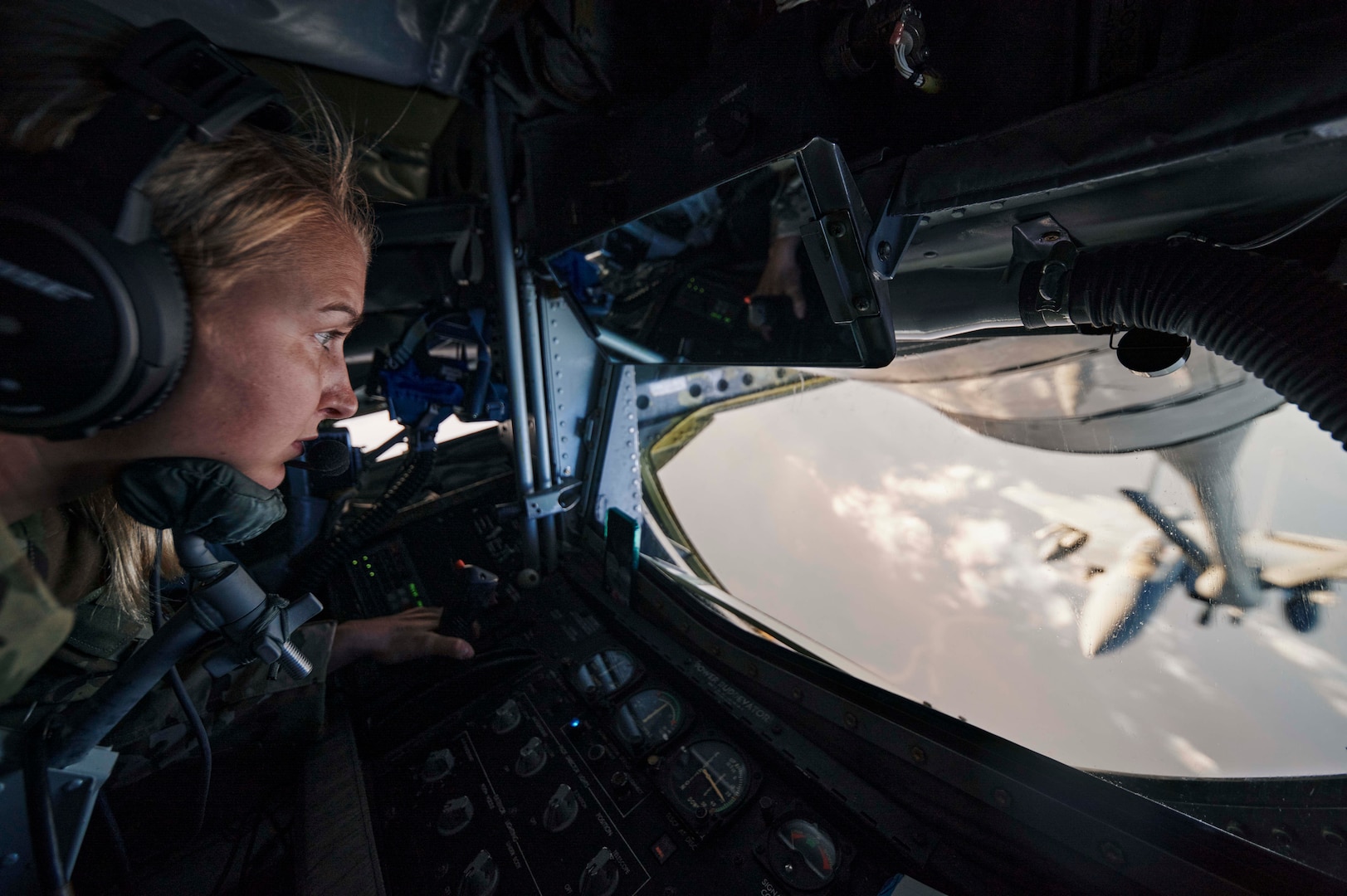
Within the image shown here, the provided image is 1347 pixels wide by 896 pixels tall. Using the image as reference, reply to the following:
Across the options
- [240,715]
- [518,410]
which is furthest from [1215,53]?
[240,715]

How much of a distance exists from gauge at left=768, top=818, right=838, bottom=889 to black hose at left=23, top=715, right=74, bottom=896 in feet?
3.55

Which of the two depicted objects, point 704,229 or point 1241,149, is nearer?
point 1241,149

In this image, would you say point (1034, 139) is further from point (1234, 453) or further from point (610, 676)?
point (610, 676)

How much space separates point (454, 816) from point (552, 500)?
982mm

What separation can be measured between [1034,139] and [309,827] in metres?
1.76

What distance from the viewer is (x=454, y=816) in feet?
3.76

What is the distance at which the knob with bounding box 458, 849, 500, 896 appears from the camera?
3.33 ft

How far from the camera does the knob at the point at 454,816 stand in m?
1.13

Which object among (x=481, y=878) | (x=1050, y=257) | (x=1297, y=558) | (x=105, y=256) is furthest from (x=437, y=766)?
(x=1297, y=558)

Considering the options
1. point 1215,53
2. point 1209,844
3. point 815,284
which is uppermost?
point 1215,53

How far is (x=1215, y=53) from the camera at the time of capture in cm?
64

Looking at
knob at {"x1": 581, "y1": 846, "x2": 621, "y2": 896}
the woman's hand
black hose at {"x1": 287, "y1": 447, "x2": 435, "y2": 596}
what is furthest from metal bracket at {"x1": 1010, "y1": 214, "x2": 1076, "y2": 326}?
black hose at {"x1": 287, "y1": 447, "x2": 435, "y2": 596}

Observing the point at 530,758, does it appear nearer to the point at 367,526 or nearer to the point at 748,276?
the point at 367,526

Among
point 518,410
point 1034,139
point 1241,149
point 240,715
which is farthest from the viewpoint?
point 518,410
